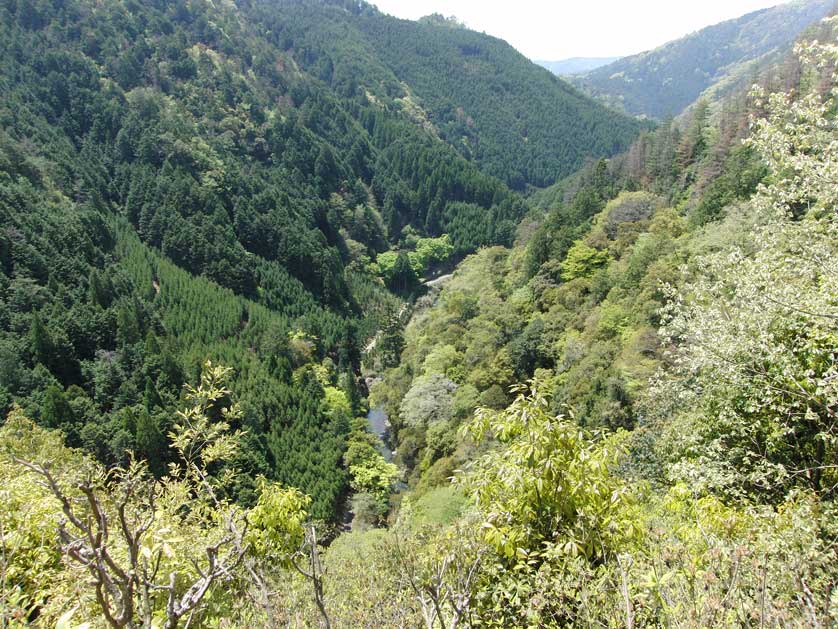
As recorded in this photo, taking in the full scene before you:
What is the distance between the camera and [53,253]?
42.8 metres

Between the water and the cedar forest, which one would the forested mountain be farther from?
the water

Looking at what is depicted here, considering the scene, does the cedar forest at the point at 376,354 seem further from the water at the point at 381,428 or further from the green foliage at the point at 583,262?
the water at the point at 381,428

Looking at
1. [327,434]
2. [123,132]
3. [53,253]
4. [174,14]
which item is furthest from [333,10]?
[327,434]

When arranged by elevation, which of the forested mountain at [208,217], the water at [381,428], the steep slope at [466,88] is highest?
the steep slope at [466,88]

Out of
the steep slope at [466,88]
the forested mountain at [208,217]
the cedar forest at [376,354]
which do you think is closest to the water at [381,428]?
the cedar forest at [376,354]

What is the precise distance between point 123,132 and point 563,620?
86635mm

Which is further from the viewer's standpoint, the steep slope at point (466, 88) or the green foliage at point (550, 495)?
the steep slope at point (466, 88)

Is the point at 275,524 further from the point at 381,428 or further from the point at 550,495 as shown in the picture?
the point at 381,428

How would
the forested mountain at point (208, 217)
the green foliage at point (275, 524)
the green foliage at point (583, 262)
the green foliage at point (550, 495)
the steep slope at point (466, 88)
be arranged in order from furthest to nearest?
the steep slope at point (466, 88)
the green foliage at point (583, 262)
the forested mountain at point (208, 217)
the green foliage at point (275, 524)
the green foliage at point (550, 495)

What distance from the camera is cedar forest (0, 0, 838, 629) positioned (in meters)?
5.13

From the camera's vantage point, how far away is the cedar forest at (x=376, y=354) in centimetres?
513

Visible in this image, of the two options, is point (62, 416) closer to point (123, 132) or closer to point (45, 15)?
point (123, 132)

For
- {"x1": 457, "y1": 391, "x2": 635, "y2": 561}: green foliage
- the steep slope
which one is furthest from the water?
the steep slope

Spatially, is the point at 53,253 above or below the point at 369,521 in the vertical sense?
above
